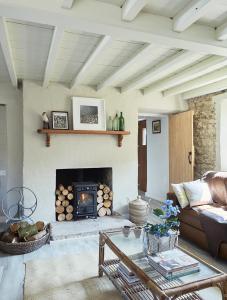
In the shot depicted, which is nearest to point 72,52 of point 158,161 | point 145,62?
point 145,62

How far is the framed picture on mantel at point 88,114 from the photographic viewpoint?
13.5ft

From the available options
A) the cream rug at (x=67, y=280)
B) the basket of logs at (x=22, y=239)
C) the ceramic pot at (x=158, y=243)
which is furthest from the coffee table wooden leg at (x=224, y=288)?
the basket of logs at (x=22, y=239)

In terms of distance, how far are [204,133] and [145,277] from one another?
11.2ft

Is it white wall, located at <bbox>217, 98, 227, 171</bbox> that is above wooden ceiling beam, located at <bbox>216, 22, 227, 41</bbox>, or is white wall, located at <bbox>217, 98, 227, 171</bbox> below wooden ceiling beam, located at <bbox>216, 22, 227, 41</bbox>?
below

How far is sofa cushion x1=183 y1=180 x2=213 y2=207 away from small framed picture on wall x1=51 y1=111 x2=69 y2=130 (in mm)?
2104

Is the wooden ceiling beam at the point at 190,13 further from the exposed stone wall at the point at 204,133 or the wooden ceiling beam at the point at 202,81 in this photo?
the exposed stone wall at the point at 204,133

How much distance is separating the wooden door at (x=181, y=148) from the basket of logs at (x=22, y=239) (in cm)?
280

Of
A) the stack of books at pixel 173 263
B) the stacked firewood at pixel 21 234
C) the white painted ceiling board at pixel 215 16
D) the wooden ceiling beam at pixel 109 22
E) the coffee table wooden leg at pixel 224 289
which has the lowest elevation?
the stacked firewood at pixel 21 234

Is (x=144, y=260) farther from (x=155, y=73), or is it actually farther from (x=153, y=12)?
(x=155, y=73)

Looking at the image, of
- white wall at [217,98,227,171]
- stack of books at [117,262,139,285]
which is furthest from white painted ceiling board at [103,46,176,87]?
stack of books at [117,262,139,285]

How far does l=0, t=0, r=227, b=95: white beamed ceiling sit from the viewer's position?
6.20 feet

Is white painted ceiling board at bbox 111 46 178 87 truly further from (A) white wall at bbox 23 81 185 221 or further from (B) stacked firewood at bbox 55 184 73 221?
(B) stacked firewood at bbox 55 184 73 221

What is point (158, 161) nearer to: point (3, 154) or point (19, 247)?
point (3, 154)

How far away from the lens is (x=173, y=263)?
1.85 m
